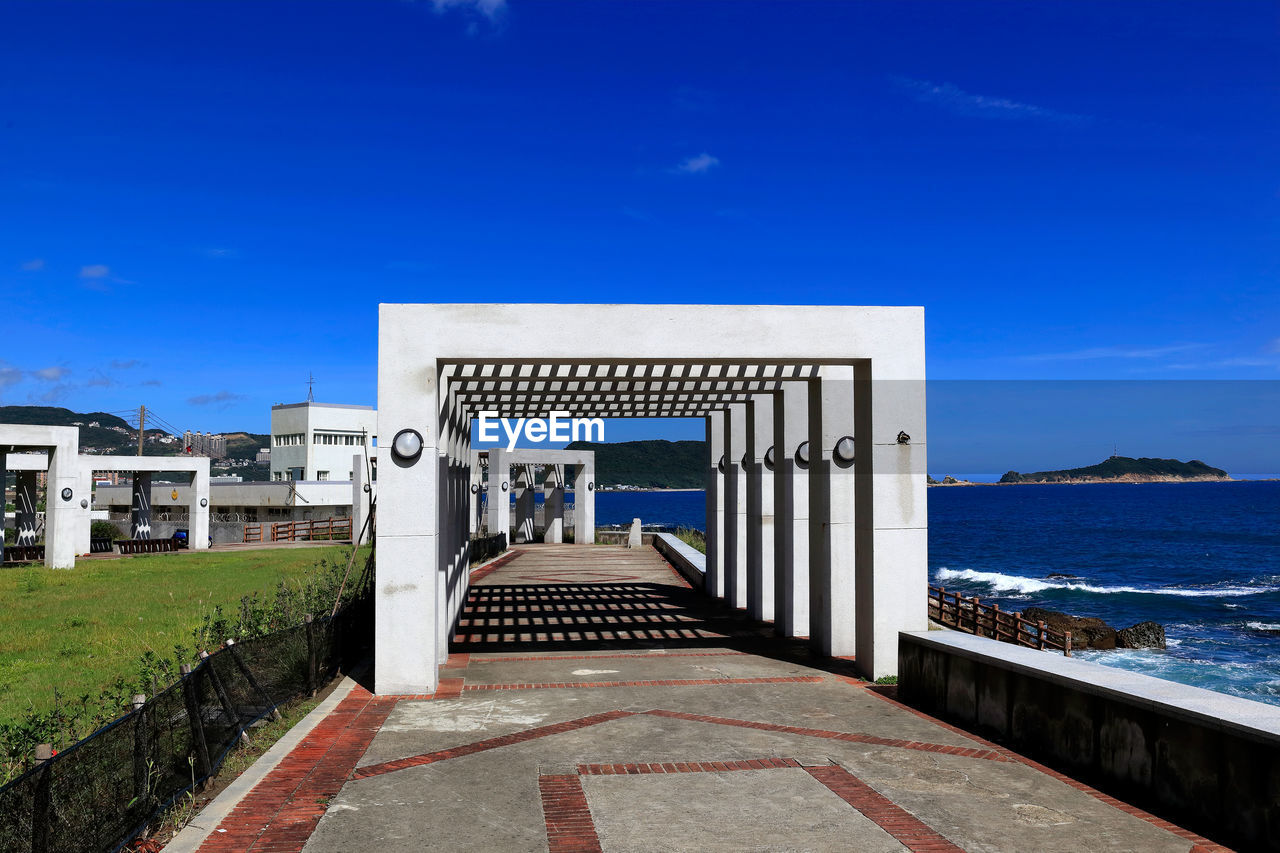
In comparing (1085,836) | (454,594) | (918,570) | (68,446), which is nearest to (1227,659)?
(918,570)

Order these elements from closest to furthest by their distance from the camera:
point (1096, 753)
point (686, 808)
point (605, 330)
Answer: point (686, 808), point (1096, 753), point (605, 330)

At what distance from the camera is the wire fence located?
4.84m

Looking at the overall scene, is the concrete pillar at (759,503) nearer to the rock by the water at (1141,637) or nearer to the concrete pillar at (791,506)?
the concrete pillar at (791,506)

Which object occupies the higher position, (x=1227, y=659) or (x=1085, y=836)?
(x=1085, y=836)

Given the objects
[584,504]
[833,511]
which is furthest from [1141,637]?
[833,511]

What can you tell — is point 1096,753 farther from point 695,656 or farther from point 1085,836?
point 695,656

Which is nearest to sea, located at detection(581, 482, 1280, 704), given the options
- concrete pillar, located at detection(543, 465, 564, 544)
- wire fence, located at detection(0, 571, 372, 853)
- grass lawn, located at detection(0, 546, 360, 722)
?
concrete pillar, located at detection(543, 465, 564, 544)

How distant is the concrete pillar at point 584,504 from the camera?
39875 mm

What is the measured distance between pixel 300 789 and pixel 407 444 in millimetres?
4612

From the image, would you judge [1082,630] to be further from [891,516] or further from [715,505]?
[891,516]

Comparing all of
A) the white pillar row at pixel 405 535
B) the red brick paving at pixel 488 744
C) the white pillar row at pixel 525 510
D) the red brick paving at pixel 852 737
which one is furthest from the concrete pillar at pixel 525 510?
the red brick paving at pixel 852 737

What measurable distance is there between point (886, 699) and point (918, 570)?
182 cm

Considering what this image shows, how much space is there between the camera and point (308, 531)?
46625 millimetres

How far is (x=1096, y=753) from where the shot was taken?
25.1ft
